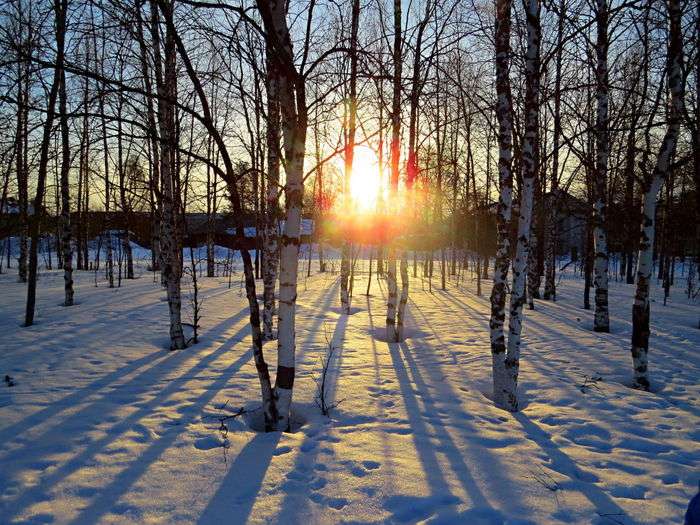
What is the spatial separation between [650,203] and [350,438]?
15.4 feet

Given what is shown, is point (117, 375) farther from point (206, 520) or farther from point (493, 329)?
point (493, 329)

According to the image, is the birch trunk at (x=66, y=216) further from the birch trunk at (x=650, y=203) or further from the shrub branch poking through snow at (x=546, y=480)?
the birch trunk at (x=650, y=203)

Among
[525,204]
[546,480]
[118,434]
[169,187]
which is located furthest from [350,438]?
[169,187]

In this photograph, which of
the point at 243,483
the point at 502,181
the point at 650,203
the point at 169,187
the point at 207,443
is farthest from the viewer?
the point at 169,187

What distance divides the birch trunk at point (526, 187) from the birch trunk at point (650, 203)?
181 centimetres

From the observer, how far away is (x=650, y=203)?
493 cm

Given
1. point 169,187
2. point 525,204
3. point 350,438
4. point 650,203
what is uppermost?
point 169,187

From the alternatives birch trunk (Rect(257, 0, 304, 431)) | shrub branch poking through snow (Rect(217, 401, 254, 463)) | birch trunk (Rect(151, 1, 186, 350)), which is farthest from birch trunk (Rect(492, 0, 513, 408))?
birch trunk (Rect(151, 1, 186, 350))

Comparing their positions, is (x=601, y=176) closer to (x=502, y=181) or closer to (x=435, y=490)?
(x=502, y=181)

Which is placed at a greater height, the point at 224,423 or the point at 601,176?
the point at 601,176

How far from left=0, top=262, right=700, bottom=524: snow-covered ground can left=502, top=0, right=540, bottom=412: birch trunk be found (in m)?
0.49

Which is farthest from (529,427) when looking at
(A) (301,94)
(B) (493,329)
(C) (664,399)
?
(A) (301,94)

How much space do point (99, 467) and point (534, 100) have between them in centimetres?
524

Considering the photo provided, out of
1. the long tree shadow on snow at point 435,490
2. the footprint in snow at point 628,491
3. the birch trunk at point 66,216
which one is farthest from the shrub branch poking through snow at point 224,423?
the birch trunk at point 66,216
